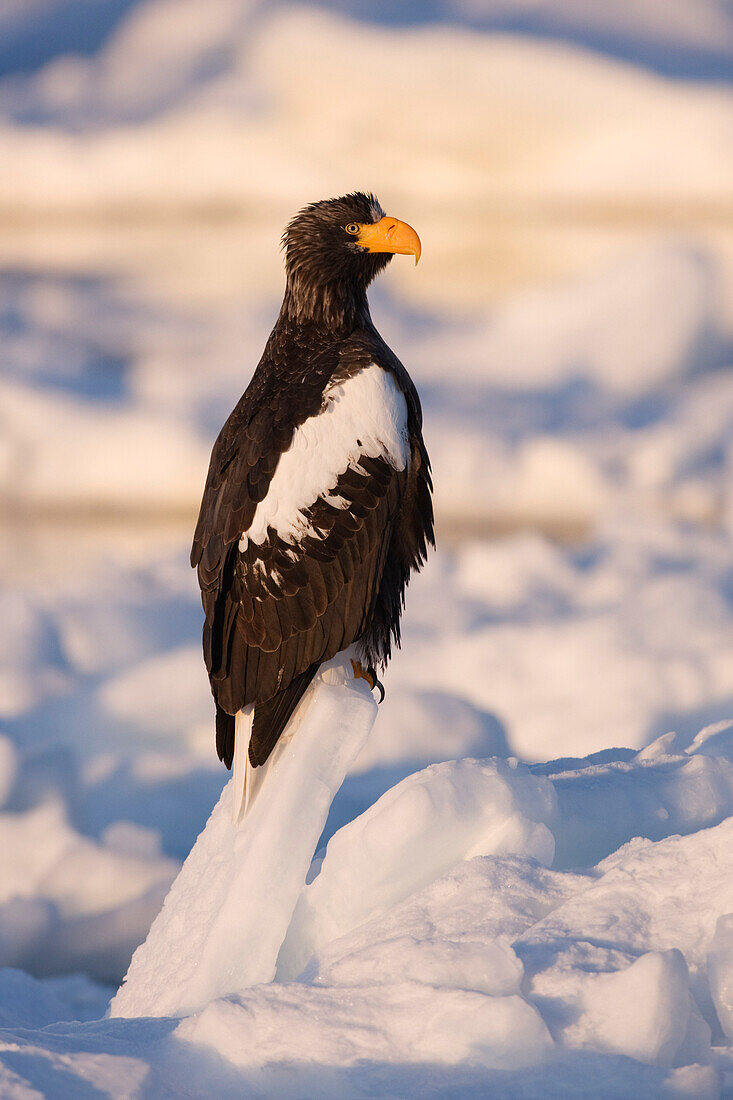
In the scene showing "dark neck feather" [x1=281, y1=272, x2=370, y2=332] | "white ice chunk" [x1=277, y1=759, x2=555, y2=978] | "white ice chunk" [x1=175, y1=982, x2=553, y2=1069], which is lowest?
"white ice chunk" [x1=175, y1=982, x2=553, y2=1069]

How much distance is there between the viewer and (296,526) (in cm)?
623

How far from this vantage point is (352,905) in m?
5.94

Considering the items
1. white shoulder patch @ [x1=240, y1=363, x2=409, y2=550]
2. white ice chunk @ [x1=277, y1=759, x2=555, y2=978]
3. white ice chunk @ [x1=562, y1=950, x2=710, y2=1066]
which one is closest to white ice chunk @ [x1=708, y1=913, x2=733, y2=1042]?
white ice chunk @ [x1=562, y1=950, x2=710, y2=1066]

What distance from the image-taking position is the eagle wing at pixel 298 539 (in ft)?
20.5

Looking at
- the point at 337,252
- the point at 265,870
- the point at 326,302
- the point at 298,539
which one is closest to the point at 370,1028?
the point at 265,870

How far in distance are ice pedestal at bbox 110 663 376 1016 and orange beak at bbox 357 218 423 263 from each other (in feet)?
8.67

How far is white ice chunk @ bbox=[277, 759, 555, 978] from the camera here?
5.77 m

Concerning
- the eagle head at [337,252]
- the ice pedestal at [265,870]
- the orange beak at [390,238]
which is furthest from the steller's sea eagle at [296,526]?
the orange beak at [390,238]

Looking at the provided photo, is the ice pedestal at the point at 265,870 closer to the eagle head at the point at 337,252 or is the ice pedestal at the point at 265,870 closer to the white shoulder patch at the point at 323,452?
the white shoulder patch at the point at 323,452

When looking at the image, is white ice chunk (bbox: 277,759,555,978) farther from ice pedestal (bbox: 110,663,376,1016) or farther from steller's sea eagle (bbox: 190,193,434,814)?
steller's sea eagle (bbox: 190,193,434,814)

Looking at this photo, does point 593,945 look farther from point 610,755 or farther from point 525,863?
point 610,755

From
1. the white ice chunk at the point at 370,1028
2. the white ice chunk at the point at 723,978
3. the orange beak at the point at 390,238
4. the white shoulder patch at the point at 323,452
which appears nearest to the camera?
the white ice chunk at the point at 370,1028

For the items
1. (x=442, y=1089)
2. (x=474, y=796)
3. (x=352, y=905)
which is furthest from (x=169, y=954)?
(x=442, y=1089)

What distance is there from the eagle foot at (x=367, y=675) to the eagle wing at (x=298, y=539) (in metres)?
0.48
